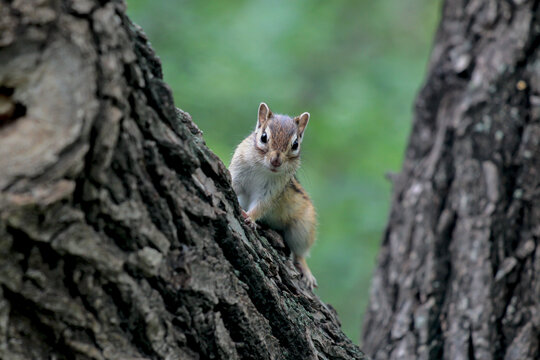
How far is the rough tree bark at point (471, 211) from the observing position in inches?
179

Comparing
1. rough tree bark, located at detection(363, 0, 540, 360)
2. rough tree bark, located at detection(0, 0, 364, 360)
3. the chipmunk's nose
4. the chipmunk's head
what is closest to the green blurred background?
the chipmunk's head

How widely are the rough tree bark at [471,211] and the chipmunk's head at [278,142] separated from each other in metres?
0.89

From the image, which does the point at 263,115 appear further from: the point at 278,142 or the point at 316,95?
the point at 316,95

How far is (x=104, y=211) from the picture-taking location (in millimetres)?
2088

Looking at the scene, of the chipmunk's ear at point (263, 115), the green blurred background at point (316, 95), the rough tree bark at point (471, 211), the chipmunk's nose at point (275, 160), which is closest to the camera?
the rough tree bark at point (471, 211)

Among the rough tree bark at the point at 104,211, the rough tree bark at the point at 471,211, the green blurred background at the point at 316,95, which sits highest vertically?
the green blurred background at the point at 316,95

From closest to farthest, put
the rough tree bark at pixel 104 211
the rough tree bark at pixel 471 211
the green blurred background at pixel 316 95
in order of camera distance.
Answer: the rough tree bark at pixel 104 211, the rough tree bark at pixel 471 211, the green blurred background at pixel 316 95

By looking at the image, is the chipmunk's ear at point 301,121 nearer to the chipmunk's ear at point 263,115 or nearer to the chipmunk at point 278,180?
the chipmunk at point 278,180

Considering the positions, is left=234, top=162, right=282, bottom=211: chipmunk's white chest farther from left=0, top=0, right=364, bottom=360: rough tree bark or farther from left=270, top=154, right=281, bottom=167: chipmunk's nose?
left=0, top=0, right=364, bottom=360: rough tree bark

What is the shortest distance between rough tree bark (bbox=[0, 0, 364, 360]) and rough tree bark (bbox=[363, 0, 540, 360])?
7.45ft

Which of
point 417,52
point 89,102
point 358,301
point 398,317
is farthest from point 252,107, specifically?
point 89,102

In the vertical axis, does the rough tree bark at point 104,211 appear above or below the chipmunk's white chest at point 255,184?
below

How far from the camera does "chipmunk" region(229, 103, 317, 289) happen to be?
5.18 meters

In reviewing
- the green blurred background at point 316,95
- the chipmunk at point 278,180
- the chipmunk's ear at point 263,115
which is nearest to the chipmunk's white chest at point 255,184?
the chipmunk at point 278,180
